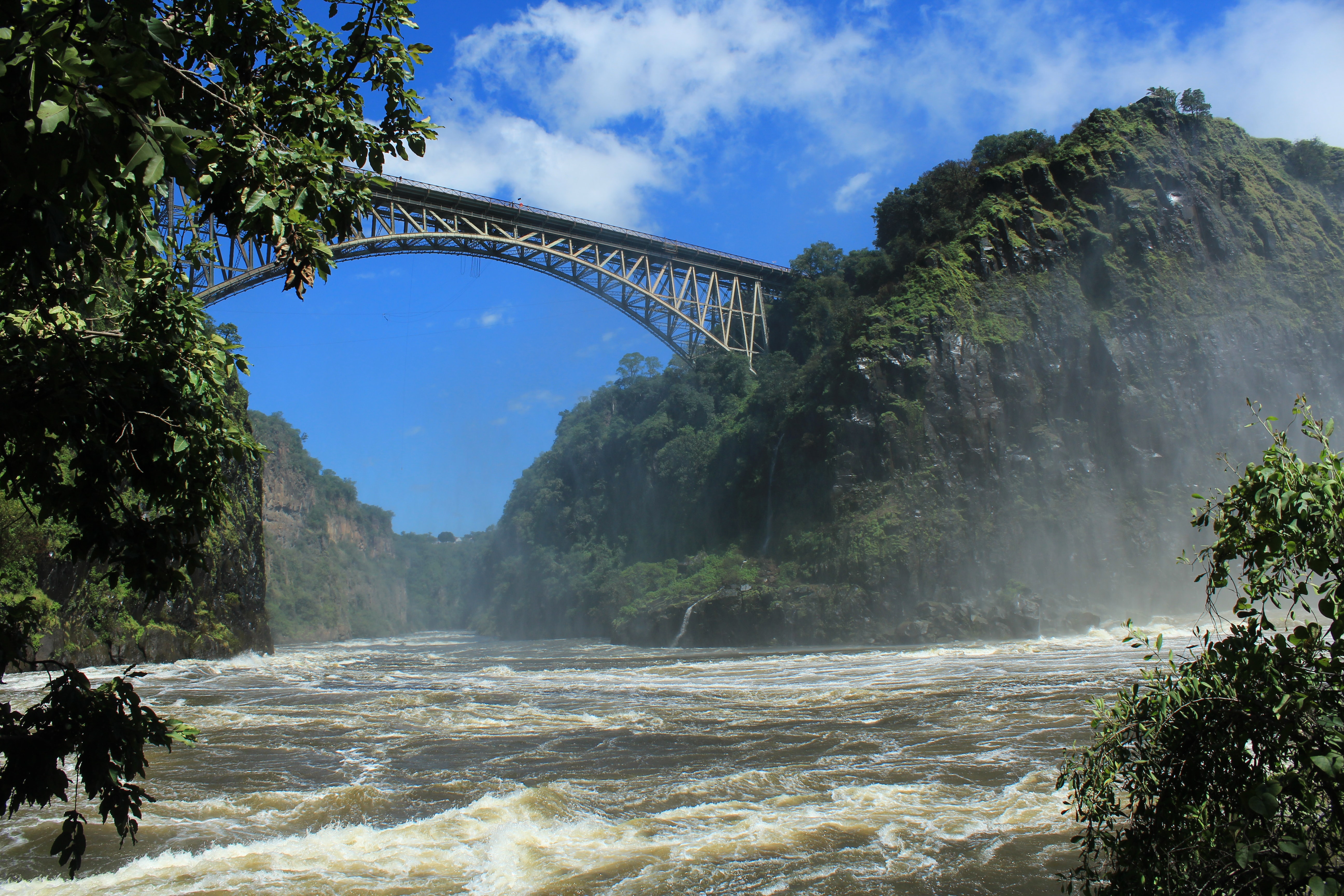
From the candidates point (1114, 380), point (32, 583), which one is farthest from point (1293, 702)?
point (1114, 380)

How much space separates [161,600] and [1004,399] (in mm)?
30380

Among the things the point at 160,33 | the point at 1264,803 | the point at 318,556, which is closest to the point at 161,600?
the point at 160,33

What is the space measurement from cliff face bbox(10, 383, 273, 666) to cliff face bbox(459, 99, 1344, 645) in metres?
16.0

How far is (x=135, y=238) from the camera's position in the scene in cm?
245

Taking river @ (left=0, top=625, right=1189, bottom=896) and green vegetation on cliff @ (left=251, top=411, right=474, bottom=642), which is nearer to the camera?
river @ (left=0, top=625, right=1189, bottom=896)

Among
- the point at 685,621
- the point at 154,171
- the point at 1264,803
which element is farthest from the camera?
the point at 685,621

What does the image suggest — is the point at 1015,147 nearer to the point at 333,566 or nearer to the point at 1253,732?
the point at 1253,732

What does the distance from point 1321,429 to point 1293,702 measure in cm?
92

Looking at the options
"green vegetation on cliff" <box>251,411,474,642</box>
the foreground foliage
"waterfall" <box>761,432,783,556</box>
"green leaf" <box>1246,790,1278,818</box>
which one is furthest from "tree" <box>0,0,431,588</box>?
"green vegetation on cliff" <box>251,411,474,642</box>

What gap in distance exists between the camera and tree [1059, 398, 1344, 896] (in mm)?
2537

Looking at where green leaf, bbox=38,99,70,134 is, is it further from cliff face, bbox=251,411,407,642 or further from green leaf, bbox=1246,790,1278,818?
cliff face, bbox=251,411,407,642

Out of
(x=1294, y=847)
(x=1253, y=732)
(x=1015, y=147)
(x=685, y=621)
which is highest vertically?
(x=1015, y=147)

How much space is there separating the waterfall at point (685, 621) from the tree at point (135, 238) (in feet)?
103

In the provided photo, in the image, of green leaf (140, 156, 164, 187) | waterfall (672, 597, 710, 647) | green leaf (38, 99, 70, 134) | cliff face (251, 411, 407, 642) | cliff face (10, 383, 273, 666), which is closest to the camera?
green leaf (38, 99, 70, 134)
